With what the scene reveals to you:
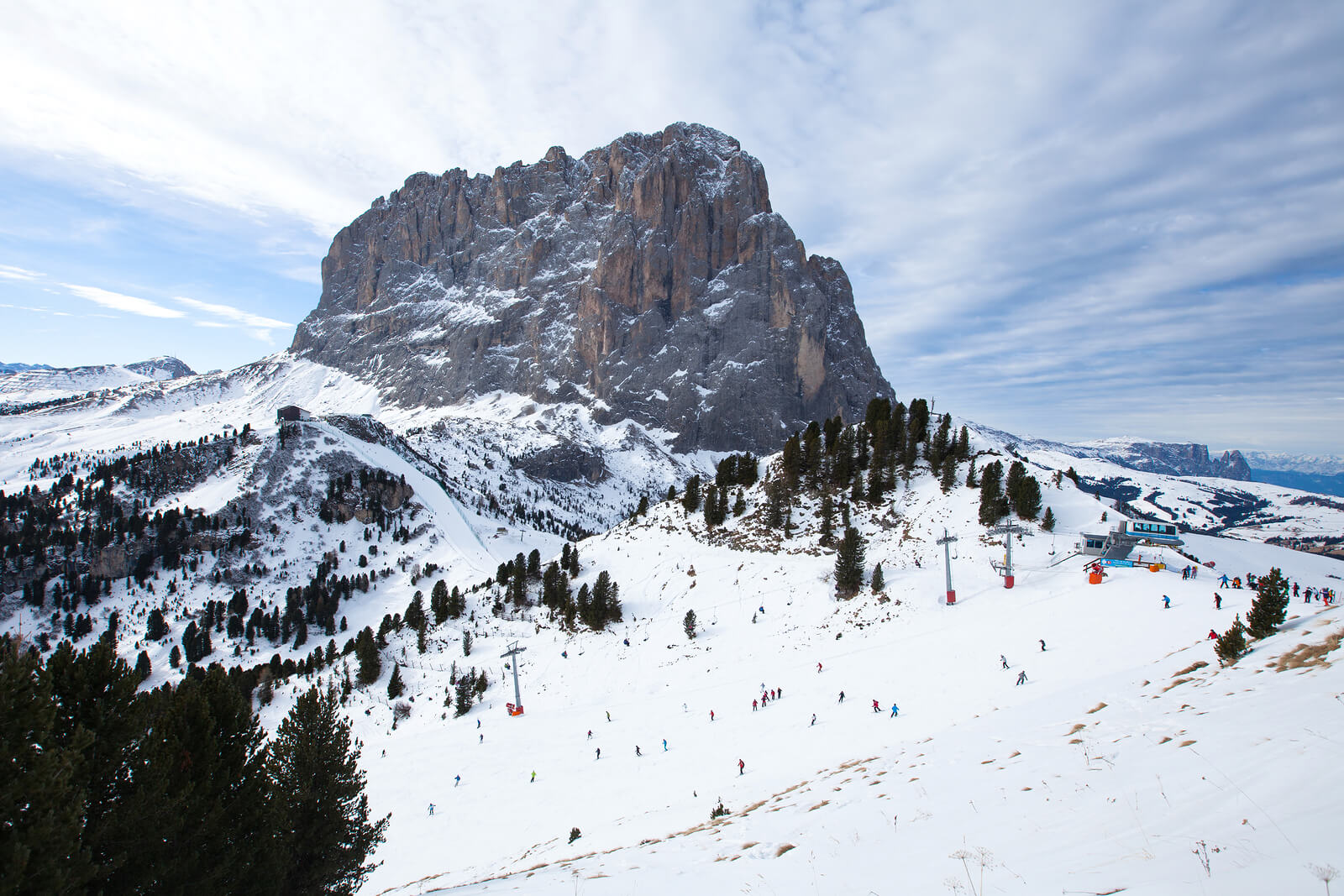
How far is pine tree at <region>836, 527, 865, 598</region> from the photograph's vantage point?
43750 millimetres

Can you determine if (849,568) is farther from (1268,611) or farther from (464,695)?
(464,695)

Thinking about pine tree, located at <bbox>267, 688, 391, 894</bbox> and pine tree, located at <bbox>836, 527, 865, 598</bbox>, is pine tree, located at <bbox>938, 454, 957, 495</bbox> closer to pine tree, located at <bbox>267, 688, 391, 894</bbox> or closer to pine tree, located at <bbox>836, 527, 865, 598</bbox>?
pine tree, located at <bbox>836, 527, 865, 598</bbox>

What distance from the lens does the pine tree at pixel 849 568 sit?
43.8m

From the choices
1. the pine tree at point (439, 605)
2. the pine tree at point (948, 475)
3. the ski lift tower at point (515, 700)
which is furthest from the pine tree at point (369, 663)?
the pine tree at point (948, 475)

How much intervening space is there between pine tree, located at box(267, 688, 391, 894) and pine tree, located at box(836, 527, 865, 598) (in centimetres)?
3448

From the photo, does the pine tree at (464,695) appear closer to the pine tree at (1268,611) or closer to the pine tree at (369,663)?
the pine tree at (369,663)

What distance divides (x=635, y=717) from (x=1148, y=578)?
30754 mm

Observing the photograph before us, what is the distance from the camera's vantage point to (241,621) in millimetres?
97000

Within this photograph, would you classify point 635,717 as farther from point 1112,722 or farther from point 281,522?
point 281,522

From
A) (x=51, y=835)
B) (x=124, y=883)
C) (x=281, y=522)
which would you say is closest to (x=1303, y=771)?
(x=51, y=835)

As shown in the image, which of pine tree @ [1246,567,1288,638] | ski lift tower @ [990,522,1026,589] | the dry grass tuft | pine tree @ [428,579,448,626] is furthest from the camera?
pine tree @ [428,579,448,626]

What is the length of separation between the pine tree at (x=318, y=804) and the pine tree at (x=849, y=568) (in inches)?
1357

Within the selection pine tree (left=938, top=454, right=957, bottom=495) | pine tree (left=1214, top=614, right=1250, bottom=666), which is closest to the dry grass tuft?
pine tree (left=1214, top=614, right=1250, bottom=666)

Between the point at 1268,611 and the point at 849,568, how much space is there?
26.5 meters
